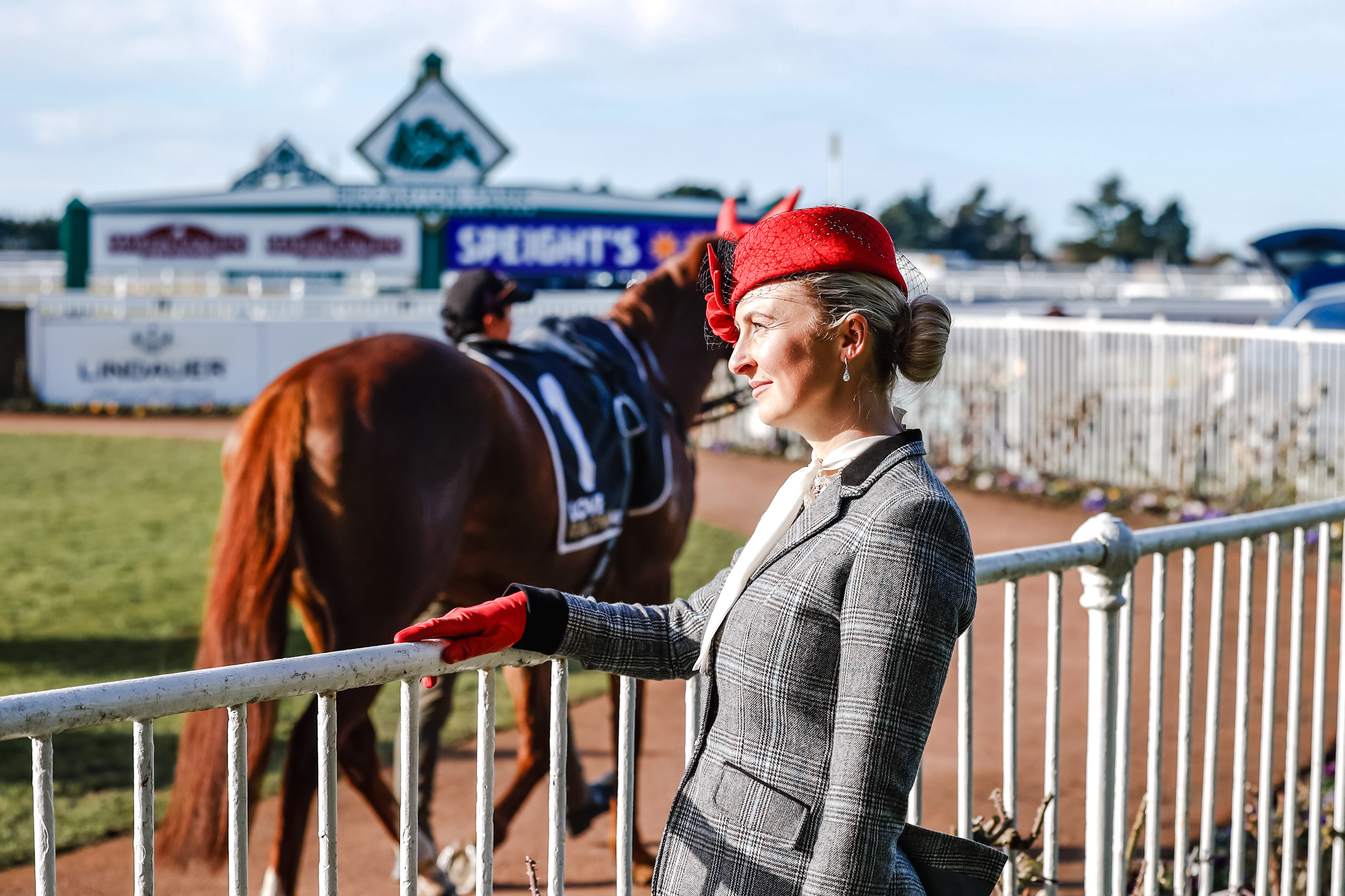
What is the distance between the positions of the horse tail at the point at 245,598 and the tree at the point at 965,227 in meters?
73.0

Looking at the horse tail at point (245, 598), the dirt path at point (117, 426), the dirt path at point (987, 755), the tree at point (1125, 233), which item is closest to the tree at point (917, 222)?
the tree at point (1125, 233)

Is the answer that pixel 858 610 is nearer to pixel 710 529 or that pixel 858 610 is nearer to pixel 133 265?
pixel 710 529

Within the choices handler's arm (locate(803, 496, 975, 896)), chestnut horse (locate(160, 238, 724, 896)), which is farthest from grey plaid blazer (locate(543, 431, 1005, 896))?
chestnut horse (locate(160, 238, 724, 896))

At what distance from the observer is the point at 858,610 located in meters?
1.42

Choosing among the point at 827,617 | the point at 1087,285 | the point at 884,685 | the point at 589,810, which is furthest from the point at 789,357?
the point at 1087,285

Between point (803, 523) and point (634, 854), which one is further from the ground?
point (803, 523)

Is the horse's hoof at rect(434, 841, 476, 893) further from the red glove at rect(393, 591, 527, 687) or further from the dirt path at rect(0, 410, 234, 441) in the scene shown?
the dirt path at rect(0, 410, 234, 441)

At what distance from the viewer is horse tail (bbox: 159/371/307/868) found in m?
2.61

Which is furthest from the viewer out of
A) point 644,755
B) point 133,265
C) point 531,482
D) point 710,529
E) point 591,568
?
point 133,265

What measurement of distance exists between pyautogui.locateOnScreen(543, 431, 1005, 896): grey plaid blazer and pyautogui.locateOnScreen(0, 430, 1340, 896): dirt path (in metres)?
1.97

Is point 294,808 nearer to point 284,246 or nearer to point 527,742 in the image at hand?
point 527,742

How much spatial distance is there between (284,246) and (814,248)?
2154 cm

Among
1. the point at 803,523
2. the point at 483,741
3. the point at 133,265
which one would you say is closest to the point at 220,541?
the point at 483,741

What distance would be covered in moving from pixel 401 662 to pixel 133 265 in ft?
71.0
